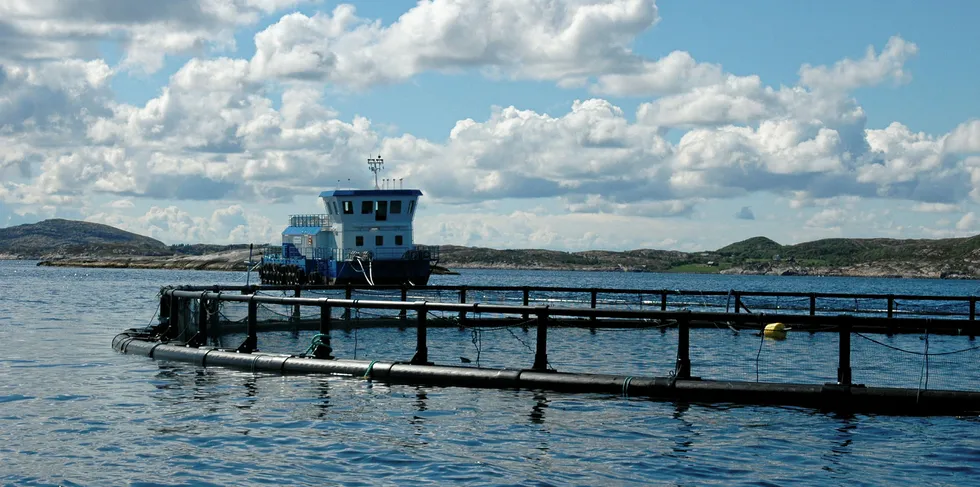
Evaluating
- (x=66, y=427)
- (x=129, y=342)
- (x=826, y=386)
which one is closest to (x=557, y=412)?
(x=826, y=386)

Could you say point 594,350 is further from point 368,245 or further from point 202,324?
point 368,245

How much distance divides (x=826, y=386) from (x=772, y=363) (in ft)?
24.3

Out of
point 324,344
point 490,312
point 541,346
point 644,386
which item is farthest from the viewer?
point 324,344

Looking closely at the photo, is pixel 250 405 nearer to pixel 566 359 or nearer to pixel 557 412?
pixel 557 412

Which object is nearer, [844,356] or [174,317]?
[844,356]

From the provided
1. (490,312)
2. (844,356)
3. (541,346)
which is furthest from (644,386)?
(844,356)

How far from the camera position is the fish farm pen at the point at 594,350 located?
51.4 feet

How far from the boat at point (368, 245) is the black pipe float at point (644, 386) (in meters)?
48.8

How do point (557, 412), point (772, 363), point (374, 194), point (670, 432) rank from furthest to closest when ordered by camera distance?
point (374, 194)
point (772, 363)
point (557, 412)
point (670, 432)

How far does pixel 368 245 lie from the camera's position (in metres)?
70.9

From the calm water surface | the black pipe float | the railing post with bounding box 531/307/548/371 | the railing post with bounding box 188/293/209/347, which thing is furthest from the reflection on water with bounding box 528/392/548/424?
the railing post with bounding box 188/293/209/347

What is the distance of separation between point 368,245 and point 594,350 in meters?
46.4

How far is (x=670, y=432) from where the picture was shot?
13430 millimetres

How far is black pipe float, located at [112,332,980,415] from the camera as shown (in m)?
14.9
